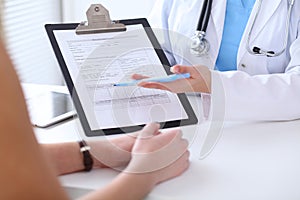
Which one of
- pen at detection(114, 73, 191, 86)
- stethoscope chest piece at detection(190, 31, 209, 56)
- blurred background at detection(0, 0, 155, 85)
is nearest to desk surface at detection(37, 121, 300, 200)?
pen at detection(114, 73, 191, 86)

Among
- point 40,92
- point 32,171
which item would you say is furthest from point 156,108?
point 32,171

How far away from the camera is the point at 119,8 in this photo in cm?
247

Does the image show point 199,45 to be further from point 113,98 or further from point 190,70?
point 113,98

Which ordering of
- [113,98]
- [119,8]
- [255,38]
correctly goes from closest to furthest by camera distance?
[113,98]
[255,38]
[119,8]

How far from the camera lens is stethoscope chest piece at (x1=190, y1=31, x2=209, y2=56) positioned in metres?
1.38

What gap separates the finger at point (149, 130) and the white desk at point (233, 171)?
0.08 meters

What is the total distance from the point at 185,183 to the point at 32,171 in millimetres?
370

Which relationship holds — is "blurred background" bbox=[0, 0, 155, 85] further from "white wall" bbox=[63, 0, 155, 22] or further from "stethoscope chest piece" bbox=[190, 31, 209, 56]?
"stethoscope chest piece" bbox=[190, 31, 209, 56]

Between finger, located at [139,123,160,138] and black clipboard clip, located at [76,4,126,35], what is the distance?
0.29 meters

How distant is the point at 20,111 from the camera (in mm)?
448

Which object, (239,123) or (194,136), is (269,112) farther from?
(194,136)

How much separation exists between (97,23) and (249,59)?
1.58ft

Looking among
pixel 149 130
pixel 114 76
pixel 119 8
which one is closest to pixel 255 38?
pixel 114 76

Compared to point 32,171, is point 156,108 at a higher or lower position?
lower
